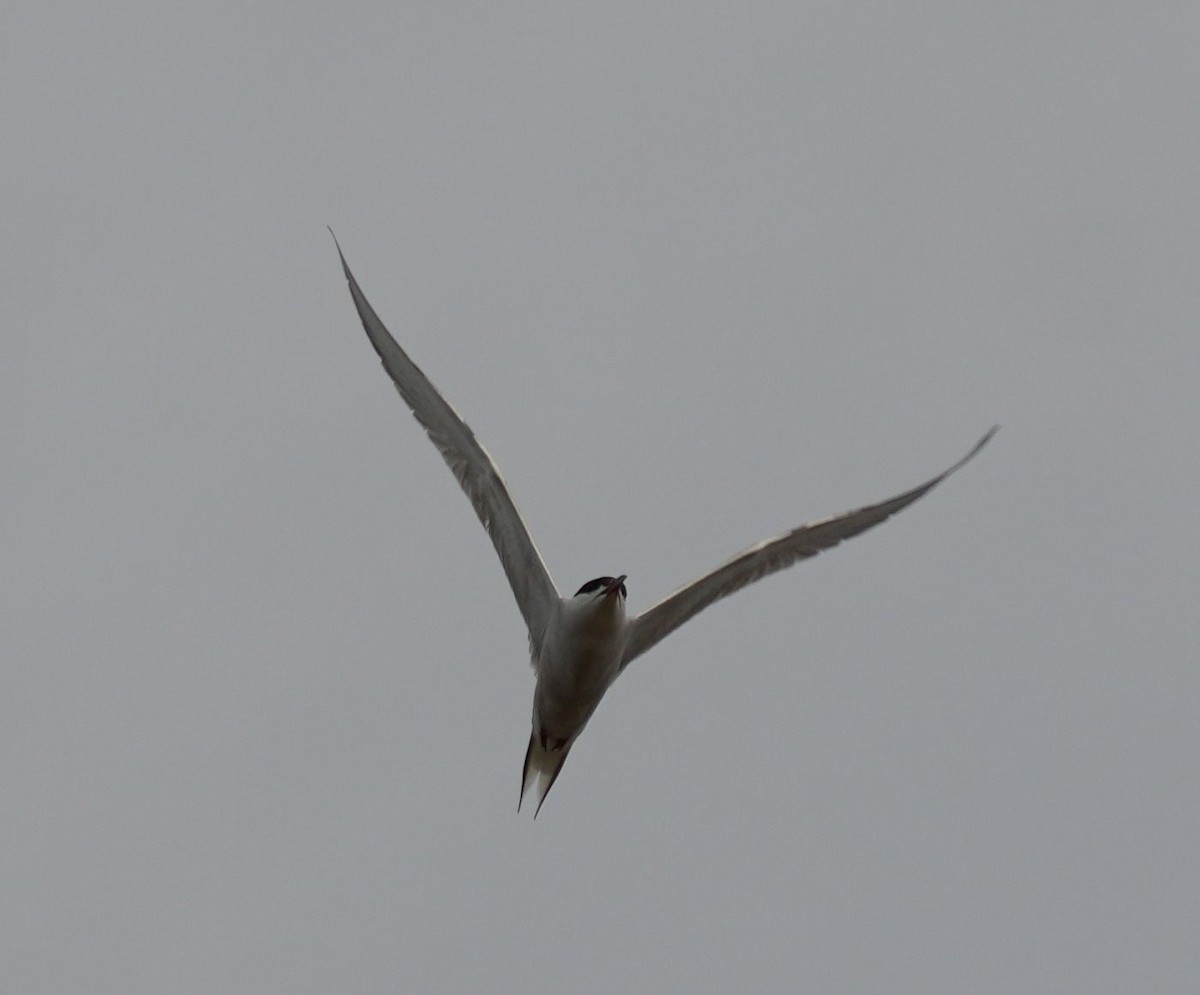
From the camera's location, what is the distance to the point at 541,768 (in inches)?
753

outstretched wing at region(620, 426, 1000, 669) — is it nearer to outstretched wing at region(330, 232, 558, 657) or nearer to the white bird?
the white bird

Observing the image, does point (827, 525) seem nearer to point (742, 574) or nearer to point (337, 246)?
point (742, 574)

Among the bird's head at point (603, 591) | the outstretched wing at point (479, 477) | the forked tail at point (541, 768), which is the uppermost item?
the outstretched wing at point (479, 477)

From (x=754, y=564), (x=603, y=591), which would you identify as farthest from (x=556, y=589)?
(x=754, y=564)

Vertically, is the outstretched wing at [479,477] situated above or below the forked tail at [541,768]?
above

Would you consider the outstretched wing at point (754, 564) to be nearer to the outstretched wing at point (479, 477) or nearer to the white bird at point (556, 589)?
the white bird at point (556, 589)

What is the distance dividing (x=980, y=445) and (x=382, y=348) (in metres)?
4.77

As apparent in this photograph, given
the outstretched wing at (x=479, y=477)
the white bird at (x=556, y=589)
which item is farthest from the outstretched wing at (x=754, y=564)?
the outstretched wing at (x=479, y=477)

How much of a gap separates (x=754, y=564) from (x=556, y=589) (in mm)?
1663

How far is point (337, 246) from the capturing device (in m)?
16.9

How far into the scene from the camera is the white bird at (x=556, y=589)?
701 inches

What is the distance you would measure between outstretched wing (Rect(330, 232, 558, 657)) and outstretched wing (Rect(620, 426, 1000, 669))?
877mm

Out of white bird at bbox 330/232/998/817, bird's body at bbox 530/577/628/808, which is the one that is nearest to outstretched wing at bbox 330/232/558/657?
white bird at bbox 330/232/998/817

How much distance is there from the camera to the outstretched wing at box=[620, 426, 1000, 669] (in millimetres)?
18297
